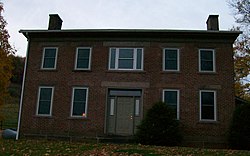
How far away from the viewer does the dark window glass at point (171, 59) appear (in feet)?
57.5

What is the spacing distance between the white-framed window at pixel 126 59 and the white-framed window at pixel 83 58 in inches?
58.0

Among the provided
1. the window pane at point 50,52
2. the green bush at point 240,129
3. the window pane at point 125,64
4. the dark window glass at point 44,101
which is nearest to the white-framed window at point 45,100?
the dark window glass at point 44,101

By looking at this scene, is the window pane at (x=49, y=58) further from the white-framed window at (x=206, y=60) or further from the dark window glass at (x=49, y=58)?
the white-framed window at (x=206, y=60)

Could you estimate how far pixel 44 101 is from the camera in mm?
17922

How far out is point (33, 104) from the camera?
17891mm

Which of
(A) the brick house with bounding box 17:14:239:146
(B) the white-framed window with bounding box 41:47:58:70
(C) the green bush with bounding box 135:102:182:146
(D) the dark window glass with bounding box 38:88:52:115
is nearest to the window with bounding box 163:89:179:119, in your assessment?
(A) the brick house with bounding box 17:14:239:146

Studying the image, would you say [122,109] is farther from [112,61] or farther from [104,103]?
[112,61]

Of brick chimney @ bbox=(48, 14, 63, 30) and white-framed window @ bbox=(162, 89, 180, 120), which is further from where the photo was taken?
brick chimney @ bbox=(48, 14, 63, 30)

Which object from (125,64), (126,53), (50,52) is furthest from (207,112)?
(50,52)

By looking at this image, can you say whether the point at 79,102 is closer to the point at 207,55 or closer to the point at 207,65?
the point at 207,65

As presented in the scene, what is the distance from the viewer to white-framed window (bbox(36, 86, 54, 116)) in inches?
699

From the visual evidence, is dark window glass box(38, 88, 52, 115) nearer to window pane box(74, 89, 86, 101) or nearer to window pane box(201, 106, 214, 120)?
window pane box(74, 89, 86, 101)

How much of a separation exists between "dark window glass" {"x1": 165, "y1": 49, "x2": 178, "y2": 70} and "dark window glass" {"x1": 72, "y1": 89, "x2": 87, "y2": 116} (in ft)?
18.3

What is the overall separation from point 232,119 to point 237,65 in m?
11.2
